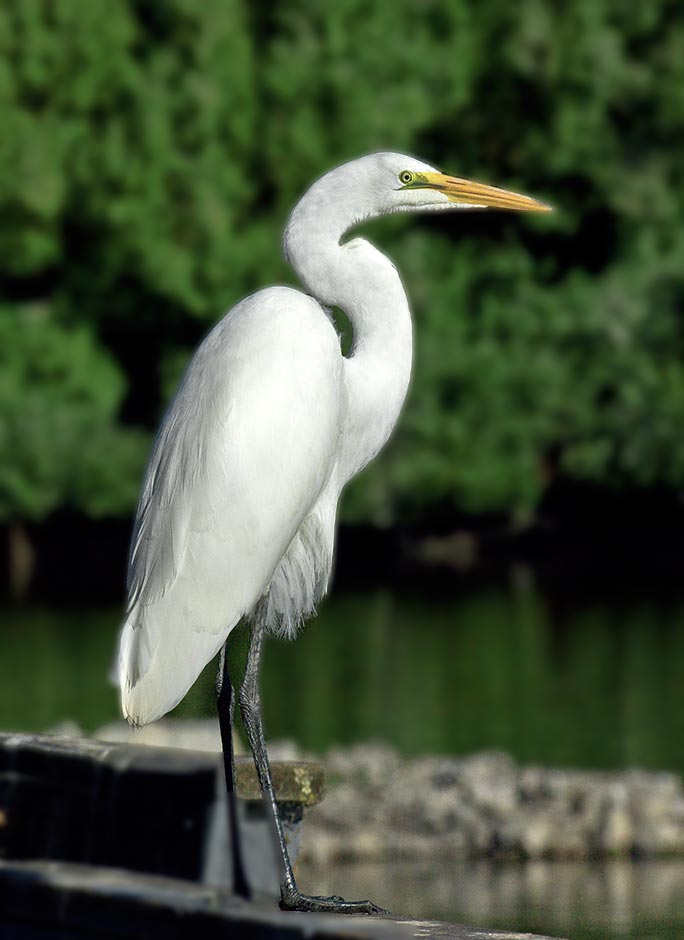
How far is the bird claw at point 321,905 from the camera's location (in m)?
3.01

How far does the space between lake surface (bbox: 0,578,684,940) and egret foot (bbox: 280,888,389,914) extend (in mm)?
656

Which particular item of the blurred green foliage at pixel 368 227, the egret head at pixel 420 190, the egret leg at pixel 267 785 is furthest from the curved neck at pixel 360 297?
the blurred green foliage at pixel 368 227

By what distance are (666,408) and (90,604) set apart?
17.9 feet

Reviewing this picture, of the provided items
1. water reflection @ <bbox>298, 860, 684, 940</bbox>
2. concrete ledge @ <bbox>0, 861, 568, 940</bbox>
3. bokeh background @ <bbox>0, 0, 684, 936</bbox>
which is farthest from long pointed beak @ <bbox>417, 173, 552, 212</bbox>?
bokeh background @ <bbox>0, 0, 684, 936</bbox>

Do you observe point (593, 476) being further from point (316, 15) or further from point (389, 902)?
point (389, 902)

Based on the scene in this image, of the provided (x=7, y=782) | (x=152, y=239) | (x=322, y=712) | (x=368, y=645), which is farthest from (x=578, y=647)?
(x=7, y=782)

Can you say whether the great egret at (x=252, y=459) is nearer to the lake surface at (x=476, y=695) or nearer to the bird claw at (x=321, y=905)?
the bird claw at (x=321, y=905)

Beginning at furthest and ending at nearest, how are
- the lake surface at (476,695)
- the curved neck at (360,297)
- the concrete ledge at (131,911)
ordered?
the lake surface at (476,695) → the curved neck at (360,297) → the concrete ledge at (131,911)

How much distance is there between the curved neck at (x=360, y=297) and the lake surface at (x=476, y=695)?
75 centimetres

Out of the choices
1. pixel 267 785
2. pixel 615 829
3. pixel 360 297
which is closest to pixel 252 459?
pixel 360 297

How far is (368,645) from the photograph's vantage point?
1142 cm

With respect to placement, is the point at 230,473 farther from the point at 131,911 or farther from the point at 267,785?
the point at 131,911

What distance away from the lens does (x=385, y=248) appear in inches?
592

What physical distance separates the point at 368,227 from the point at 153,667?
12.1m
